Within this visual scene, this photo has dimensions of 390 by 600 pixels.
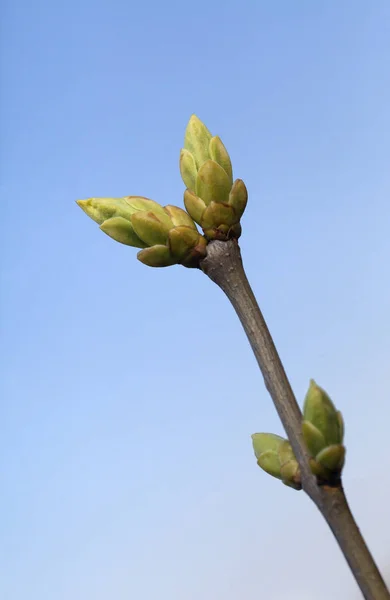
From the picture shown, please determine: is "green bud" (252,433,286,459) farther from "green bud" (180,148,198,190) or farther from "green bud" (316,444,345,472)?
"green bud" (180,148,198,190)

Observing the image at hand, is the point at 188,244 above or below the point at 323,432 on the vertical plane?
above

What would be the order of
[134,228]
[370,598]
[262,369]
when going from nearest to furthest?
1. [370,598]
2. [262,369]
3. [134,228]

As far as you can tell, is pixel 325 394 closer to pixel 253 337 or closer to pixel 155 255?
pixel 253 337

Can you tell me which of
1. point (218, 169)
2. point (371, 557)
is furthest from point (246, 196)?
point (371, 557)

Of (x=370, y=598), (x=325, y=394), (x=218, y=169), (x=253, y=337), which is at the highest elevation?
(x=218, y=169)

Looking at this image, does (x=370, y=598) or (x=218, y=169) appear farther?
(x=218, y=169)

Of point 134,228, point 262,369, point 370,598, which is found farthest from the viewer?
point 134,228

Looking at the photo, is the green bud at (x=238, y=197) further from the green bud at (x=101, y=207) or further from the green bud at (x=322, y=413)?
the green bud at (x=322, y=413)
